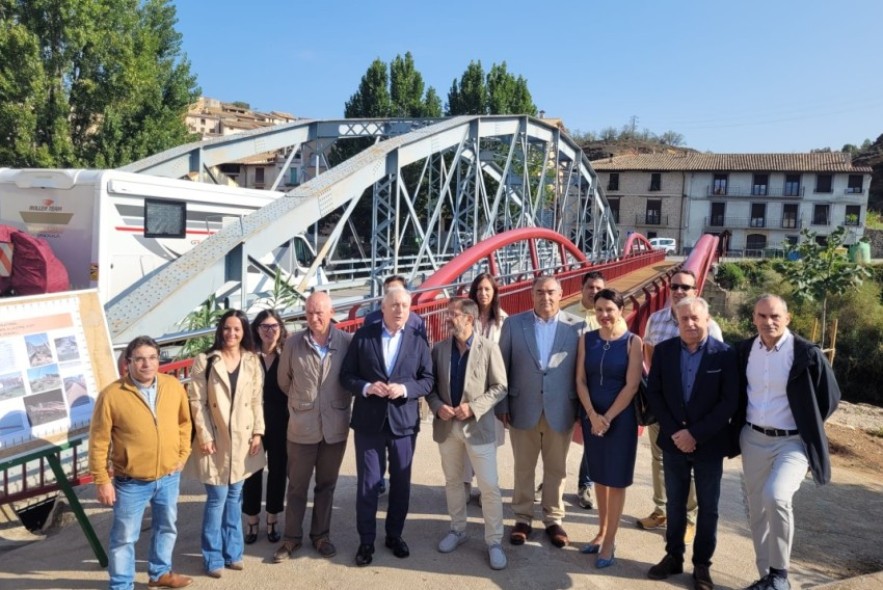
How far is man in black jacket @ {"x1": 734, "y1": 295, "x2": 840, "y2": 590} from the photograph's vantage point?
3.70m

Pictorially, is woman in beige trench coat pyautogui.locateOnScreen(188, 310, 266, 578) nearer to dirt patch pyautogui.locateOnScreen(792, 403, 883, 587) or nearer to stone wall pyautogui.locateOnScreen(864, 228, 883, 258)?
dirt patch pyautogui.locateOnScreen(792, 403, 883, 587)

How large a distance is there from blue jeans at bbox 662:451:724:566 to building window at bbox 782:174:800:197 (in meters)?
61.9

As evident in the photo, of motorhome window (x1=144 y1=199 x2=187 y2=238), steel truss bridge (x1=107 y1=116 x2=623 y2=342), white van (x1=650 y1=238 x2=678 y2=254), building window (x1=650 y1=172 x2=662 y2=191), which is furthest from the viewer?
building window (x1=650 y1=172 x2=662 y2=191)

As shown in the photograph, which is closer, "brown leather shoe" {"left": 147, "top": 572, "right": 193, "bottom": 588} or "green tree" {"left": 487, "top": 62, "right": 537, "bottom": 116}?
"brown leather shoe" {"left": 147, "top": 572, "right": 193, "bottom": 588}

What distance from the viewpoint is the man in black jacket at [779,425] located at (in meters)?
3.70

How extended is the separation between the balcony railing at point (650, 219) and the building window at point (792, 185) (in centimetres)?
1024

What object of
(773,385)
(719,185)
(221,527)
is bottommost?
(221,527)

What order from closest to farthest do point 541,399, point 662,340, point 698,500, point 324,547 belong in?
point 698,500
point 324,547
point 541,399
point 662,340

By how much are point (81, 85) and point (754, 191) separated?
53930 mm

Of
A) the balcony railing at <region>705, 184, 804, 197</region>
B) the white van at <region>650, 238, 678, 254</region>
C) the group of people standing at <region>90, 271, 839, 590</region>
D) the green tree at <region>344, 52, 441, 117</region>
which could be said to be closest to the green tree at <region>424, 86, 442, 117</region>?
the green tree at <region>344, 52, 441, 117</region>

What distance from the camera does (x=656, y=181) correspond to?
6156 centimetres

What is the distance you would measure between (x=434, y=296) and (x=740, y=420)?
554cm

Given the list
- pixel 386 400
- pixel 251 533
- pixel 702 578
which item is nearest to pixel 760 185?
pixel 702 578

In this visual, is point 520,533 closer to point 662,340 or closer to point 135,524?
point 662,340
